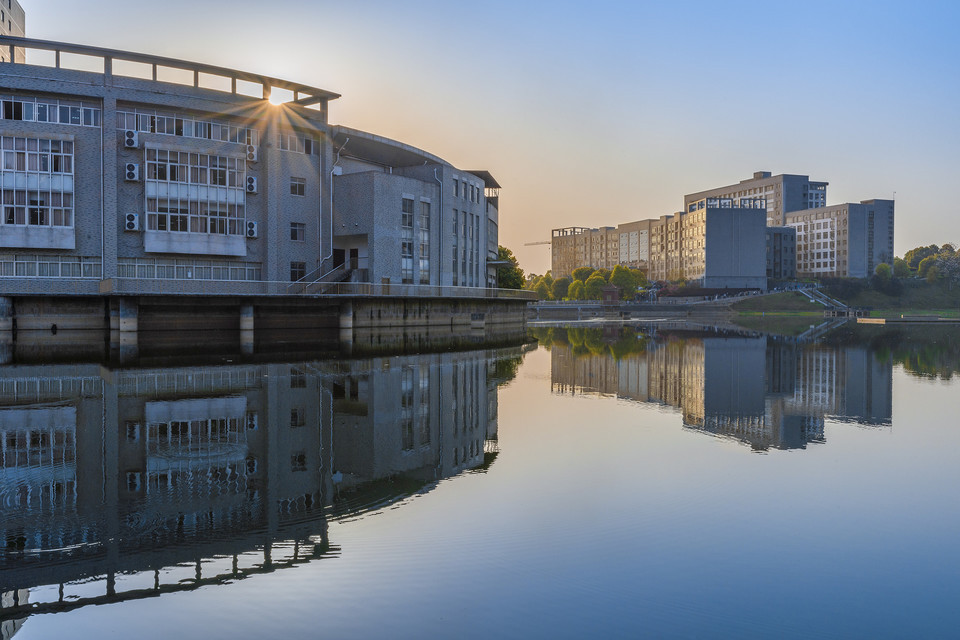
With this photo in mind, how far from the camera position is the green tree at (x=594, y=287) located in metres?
153

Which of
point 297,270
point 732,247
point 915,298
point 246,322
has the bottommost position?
point 246,322

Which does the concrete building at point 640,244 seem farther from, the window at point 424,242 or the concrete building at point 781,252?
the window at point 424,242

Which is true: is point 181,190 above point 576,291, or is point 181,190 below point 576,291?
above

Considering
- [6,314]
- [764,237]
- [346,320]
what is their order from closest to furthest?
[6,314], [346,320], [764,237]

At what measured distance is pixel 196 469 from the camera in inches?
448

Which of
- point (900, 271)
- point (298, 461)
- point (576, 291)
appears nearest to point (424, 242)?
point (298, 461)

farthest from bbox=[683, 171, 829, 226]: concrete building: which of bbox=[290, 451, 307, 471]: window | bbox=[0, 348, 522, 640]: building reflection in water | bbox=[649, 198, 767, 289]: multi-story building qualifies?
bbox=[290, 451, 307, 471]: window

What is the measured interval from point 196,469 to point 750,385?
60.7 feet

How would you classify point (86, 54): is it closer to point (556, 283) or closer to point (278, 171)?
point (278, 171)

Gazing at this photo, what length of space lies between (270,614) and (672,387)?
63.3 ft

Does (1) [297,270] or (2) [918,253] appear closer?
(1) [297,270]

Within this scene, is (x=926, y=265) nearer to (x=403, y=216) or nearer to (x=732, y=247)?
(x=732, y=247)

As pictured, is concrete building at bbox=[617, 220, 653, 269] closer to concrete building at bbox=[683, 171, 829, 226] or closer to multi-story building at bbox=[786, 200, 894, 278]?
concrete building at bbox=[683, 171, 829, 226]

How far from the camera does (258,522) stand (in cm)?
867
